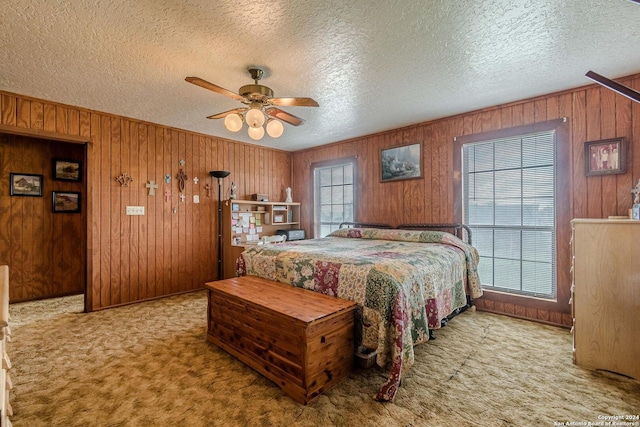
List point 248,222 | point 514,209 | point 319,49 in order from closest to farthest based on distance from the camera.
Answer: point 319,49 → point 514,209 → point 248,222

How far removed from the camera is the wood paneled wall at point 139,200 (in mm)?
3570

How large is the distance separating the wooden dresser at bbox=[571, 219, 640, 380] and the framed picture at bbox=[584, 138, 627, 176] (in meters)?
1.06

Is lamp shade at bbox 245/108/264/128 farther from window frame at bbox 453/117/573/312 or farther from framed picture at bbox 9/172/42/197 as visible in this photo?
framed picture at bbox 9/172/42/197

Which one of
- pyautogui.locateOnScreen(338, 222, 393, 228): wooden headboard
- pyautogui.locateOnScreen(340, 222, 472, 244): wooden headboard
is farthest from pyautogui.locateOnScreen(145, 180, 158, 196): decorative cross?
pyautogui.locateOnScreen(340, 222, 472, 244): wooden headboard

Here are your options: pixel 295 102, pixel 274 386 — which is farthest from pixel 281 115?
pixel 274 386

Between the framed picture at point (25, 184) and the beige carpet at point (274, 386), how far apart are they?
2335mm

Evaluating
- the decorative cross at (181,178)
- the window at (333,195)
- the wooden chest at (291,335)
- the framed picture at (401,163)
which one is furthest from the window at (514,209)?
the decorative cross at (181,178)

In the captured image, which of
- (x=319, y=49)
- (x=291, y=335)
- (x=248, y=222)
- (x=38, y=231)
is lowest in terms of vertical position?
(x=291, y=335)

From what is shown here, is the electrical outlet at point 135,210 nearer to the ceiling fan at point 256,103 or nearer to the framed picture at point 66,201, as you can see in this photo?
the framed picture at point 66,201

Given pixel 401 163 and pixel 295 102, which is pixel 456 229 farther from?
pixel 295 102

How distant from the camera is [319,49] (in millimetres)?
2348

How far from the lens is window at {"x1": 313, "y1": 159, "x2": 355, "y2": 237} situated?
5.14m

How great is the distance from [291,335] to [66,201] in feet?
15.8

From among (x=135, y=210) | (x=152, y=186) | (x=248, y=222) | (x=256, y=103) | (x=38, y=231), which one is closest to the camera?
(x=256, y=103)
